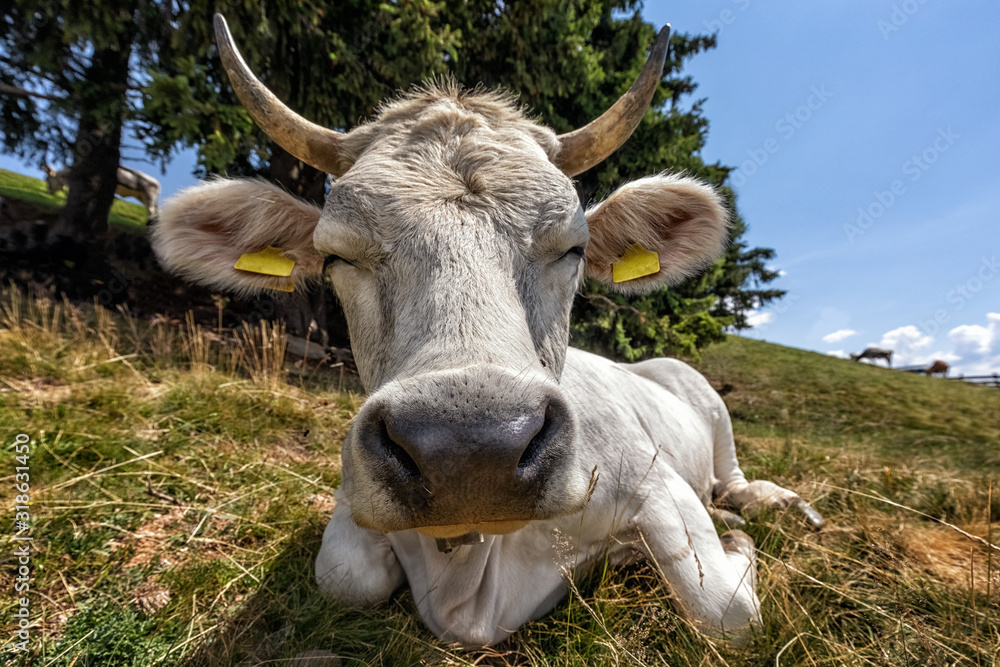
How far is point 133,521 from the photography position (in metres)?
2.46

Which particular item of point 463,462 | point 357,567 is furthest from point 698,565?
point 357,567

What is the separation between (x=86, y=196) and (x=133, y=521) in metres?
11.3

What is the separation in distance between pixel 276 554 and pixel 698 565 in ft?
6.34

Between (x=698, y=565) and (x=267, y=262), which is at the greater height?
(x=267, y=262)

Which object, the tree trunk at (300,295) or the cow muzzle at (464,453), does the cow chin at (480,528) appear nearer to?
the cow muzzle at (464,453)

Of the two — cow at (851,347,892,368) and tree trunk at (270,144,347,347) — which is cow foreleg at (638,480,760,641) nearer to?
tree trunk at (270,144,347,347)

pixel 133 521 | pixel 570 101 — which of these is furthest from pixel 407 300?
pixel 570 101

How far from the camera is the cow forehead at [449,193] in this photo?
1.68 metres

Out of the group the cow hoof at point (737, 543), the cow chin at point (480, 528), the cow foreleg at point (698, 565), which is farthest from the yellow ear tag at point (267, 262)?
the cow hoof at point (737, 543)

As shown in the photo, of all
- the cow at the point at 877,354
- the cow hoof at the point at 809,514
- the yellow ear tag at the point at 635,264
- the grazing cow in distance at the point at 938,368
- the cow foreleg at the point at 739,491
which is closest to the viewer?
the yellow ear tag at the point at 635,264

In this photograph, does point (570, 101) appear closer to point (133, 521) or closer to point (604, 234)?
point (604, 234)

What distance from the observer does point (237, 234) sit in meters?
2.57

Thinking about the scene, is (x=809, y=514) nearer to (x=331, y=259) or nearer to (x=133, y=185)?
(x=331, y=259)

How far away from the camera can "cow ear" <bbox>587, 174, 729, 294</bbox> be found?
8.13 feet
